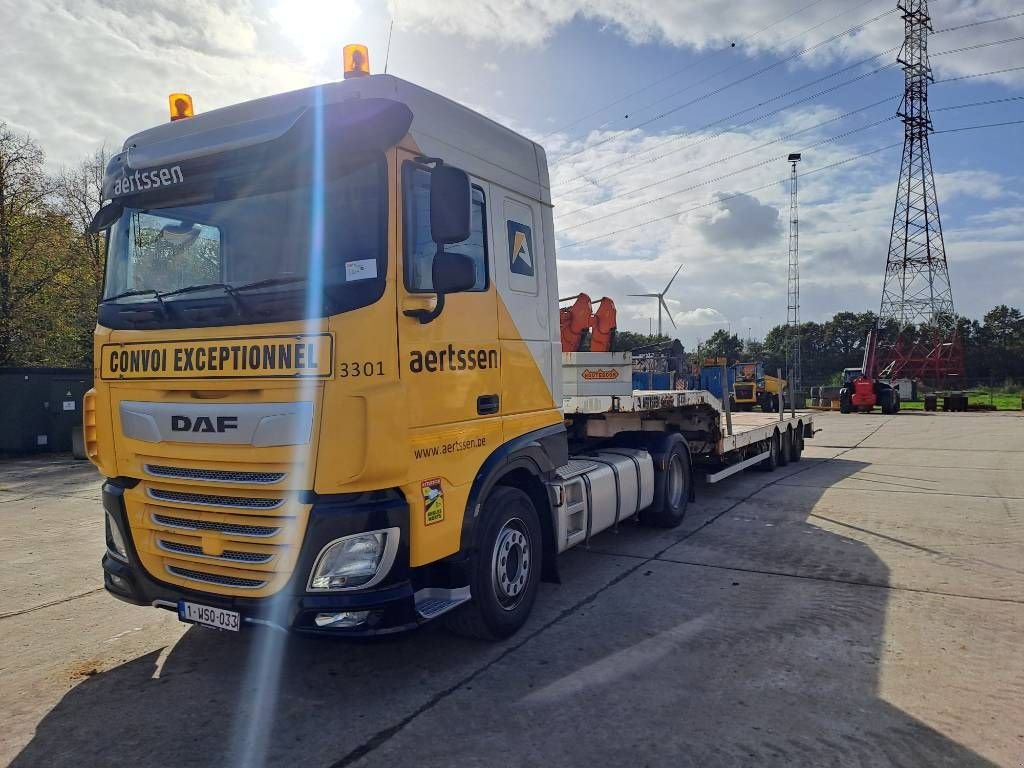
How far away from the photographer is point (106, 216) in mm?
4270

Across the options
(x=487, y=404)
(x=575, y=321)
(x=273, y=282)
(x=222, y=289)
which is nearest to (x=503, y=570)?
(x=487, y=404)

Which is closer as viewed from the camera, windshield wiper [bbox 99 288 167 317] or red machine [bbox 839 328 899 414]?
windshield wiper [bbox 99 288 167 317]

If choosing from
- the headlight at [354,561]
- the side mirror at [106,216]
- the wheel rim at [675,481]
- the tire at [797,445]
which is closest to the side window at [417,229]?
the headlight at [354,561]

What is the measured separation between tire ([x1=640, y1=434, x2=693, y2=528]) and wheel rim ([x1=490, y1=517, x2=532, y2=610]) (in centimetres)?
309

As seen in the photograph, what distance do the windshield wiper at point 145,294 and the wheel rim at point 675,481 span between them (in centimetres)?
542

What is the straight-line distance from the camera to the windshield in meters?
3.53

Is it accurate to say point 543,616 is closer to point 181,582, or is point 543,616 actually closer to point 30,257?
point 181,582

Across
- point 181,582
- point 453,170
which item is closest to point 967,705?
point 453,170

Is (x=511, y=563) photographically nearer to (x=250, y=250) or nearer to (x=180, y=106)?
(x=250, y=250)

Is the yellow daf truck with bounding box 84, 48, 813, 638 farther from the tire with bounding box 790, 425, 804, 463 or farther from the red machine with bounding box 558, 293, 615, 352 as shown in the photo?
the tire with bounding box 790, 425, 804, 463

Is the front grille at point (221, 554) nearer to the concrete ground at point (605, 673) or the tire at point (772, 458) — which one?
the concrete ground at point (605, 673)

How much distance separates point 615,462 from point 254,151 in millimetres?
4291

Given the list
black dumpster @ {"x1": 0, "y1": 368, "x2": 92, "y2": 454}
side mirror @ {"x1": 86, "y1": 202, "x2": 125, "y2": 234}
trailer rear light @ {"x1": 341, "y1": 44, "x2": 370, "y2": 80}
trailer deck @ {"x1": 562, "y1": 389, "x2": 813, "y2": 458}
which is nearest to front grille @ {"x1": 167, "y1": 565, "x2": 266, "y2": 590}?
side mirror @ {"x1": 86, "y1": 202, "x2": 125, "y2": 234}

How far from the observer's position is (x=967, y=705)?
3633 mm
